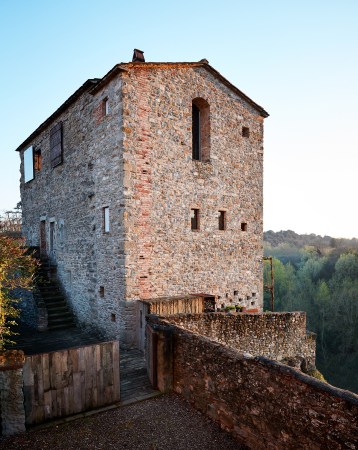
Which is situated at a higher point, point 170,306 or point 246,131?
point 246,131

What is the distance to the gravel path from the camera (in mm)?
4605

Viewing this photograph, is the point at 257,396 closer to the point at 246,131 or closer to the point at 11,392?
the point at 11,392

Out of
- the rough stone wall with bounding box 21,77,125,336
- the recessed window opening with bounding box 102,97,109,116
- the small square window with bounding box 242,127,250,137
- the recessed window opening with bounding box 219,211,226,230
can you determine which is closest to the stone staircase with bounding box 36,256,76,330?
→ the rough stone wall with bounding box 21,77,125,336

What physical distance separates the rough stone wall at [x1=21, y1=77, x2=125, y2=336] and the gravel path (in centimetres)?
400

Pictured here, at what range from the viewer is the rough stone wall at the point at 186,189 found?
9.49 meters

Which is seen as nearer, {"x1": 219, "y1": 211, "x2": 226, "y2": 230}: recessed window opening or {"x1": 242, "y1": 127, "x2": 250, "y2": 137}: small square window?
{"x1": 219, "y1": 211, "x2": 226, "y2": 230}: recessed window opening

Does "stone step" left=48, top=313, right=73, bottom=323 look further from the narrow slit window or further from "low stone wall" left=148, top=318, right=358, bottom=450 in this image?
the narrow slit window

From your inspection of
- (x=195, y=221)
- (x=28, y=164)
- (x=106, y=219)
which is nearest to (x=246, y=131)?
(x=195, y=221)

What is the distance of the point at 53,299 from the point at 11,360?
27.3ft

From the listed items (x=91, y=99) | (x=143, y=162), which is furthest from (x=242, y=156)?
(x=91, y=99)

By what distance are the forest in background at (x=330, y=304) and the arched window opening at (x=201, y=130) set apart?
900 inches

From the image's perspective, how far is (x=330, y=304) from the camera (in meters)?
31.5

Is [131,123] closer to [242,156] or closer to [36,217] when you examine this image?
[242,156]

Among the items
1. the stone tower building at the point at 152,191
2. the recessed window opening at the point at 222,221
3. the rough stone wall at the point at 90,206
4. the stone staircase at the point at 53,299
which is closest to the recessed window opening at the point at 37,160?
the rough stone wall at the point at 90,206
